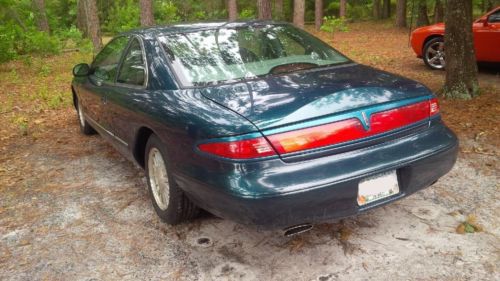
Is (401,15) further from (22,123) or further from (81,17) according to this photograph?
(22,123)

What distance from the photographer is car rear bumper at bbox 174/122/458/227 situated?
94.8 inches

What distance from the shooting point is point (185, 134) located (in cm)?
275

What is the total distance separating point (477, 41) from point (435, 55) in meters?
0.92

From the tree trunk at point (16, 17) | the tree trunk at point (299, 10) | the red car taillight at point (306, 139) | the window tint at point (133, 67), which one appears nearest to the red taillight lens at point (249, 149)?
the red car taillight at point (306, 139)

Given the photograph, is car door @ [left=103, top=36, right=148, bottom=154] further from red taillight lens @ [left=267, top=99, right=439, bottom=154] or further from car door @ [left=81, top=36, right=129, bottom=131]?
red taillight lens @ [left=267, top=99, right=439, bottom=154]

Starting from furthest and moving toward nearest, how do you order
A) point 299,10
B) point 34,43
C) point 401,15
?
point 401,15 → point 299,10 → point 34,43

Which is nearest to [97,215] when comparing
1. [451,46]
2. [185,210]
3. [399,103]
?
[185,210]

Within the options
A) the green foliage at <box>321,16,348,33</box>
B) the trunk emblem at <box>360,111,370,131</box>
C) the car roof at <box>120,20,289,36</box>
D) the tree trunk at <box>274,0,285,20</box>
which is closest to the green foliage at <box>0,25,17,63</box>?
the car roof at <box>120,20,289,36</box>

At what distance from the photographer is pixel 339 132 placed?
8.38 feet

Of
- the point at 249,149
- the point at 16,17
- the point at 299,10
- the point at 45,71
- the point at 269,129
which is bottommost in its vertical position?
the point at 45,71

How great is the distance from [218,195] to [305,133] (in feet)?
2.02

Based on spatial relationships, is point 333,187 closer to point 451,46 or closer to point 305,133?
point 305,133

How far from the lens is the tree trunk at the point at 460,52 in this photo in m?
6.24

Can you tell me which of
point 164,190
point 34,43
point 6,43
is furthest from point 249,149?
point 34,43
